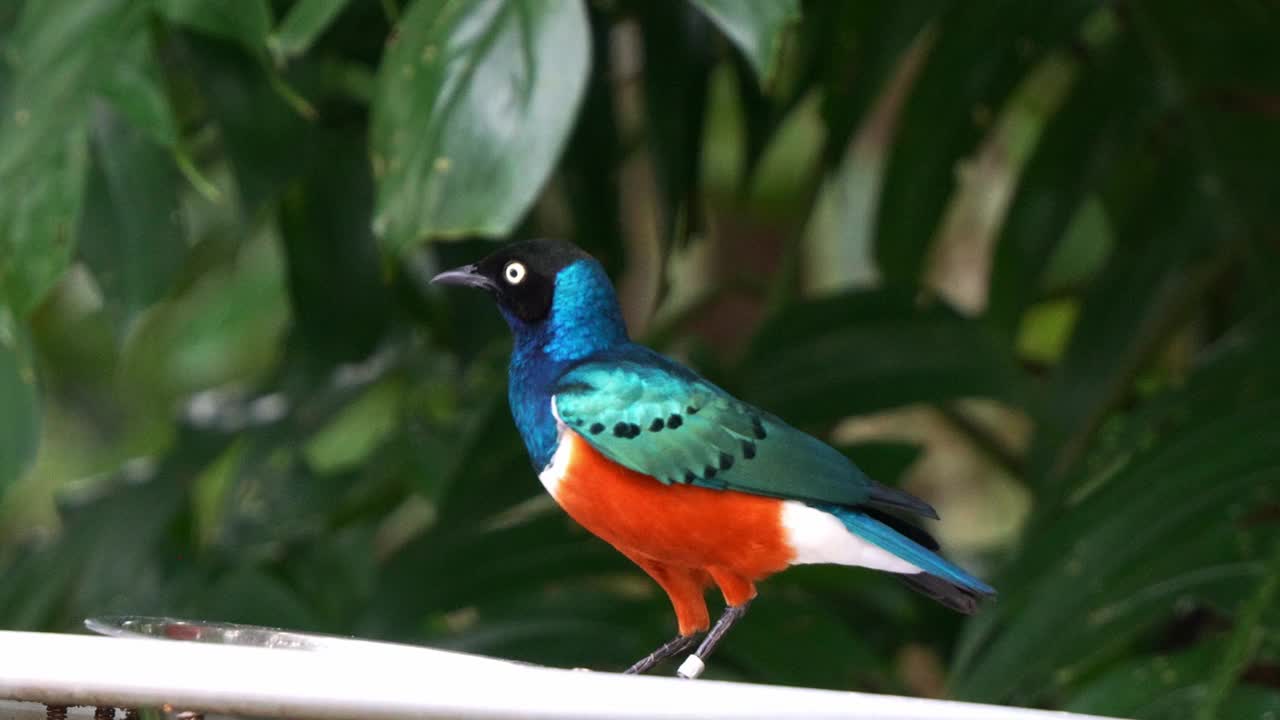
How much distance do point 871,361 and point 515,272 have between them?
0.96 metres

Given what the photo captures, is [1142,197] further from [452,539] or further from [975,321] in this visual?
[452,539]

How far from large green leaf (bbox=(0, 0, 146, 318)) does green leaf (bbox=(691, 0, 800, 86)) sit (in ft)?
1.51

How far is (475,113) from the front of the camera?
37.7 inches

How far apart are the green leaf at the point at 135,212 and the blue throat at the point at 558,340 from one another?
2.22 feet

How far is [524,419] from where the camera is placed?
2.79ft

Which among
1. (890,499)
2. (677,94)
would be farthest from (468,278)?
(677,94)

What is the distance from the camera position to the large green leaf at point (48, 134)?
1.08 meters

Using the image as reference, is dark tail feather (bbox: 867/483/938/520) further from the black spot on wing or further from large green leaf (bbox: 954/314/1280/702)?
large green leaf (bbox: 954/314/1280/702)

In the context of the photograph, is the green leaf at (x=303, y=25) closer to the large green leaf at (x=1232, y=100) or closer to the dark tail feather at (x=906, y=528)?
the dark tail feather at (x=906, y=528)

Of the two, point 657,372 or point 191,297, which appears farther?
point 191,297

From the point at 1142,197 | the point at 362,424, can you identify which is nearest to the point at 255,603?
the point at 362,424

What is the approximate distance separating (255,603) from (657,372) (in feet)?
3.79

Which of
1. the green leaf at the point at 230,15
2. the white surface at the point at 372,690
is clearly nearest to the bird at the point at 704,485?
the white surface at the point at 372,690

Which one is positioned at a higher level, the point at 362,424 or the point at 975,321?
the point at 975,321
